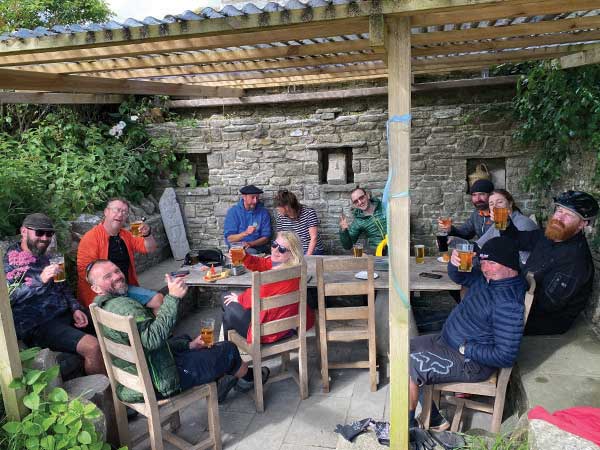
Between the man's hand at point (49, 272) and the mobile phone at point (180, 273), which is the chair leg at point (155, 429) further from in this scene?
the mobile phone at point (180, 273)

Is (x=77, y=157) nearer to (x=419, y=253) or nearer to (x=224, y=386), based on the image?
(x=224, y=386)

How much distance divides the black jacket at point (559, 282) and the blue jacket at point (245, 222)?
3145 mm

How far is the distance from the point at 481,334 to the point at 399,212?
121 centimetres

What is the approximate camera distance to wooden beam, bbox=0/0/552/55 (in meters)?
2.04

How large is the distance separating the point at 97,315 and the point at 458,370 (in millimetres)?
2258

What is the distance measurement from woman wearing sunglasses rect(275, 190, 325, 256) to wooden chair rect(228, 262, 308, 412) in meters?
1.99

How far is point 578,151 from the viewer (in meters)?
4.41

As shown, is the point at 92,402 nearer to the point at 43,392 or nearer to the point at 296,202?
the point at 43,392

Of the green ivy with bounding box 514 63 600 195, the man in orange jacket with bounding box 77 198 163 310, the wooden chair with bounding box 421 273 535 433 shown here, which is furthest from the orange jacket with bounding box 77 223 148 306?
the green ivy with bounding box 514 63 600 195

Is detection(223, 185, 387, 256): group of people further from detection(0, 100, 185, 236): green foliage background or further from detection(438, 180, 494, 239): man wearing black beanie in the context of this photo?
detection(0, 100, 185, 236): green foliage background

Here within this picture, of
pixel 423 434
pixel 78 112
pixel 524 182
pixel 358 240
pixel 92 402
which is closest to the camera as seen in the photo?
pixel 423 434

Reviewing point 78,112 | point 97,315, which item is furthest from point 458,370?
point 78,112

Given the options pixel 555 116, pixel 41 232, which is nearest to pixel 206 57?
pixel 41 232

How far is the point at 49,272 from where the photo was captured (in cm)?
337
